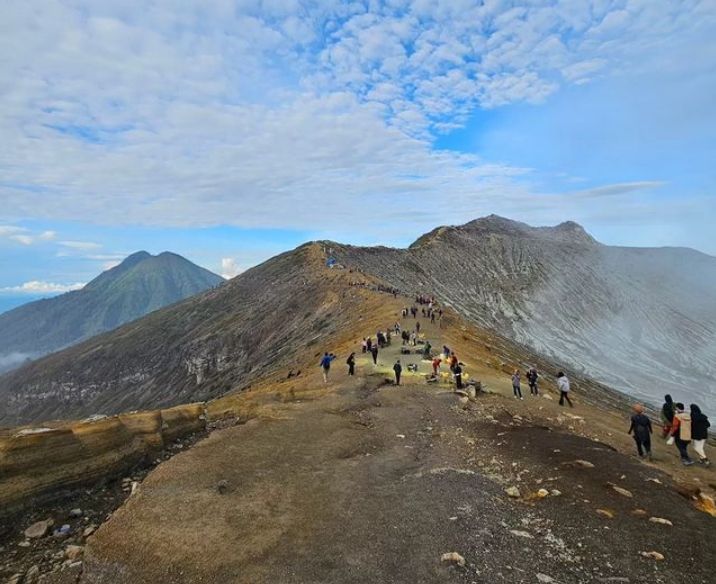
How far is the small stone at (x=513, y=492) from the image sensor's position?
14164 mm

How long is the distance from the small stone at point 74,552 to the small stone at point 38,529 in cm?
112

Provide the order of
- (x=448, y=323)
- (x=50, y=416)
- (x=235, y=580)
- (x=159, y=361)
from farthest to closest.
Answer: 1. (x=50, y=416)
2. (x=159, y=361)
3. (x=448, y=323)
4. (x=235, y=580)

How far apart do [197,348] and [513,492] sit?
323ft

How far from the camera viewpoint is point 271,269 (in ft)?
428

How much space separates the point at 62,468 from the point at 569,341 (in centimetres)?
12491

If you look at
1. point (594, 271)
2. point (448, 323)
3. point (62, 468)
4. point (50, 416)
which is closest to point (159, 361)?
point (50, 416)

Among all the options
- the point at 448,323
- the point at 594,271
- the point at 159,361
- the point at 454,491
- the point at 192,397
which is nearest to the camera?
the point at 454,491

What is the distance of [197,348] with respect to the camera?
105 m

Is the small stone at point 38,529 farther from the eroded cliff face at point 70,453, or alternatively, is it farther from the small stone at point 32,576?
the small stone at point 32,576

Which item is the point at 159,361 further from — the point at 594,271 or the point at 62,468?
the point at 594,271

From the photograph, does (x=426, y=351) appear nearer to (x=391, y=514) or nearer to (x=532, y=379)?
(x=532, y=379)

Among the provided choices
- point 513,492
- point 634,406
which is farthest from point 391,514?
point 634,406

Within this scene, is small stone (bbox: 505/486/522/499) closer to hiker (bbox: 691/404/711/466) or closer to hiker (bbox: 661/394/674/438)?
hiker (bbox: 691/404/711/466)

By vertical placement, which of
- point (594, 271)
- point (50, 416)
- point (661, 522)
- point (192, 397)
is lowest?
point (50, 416)
